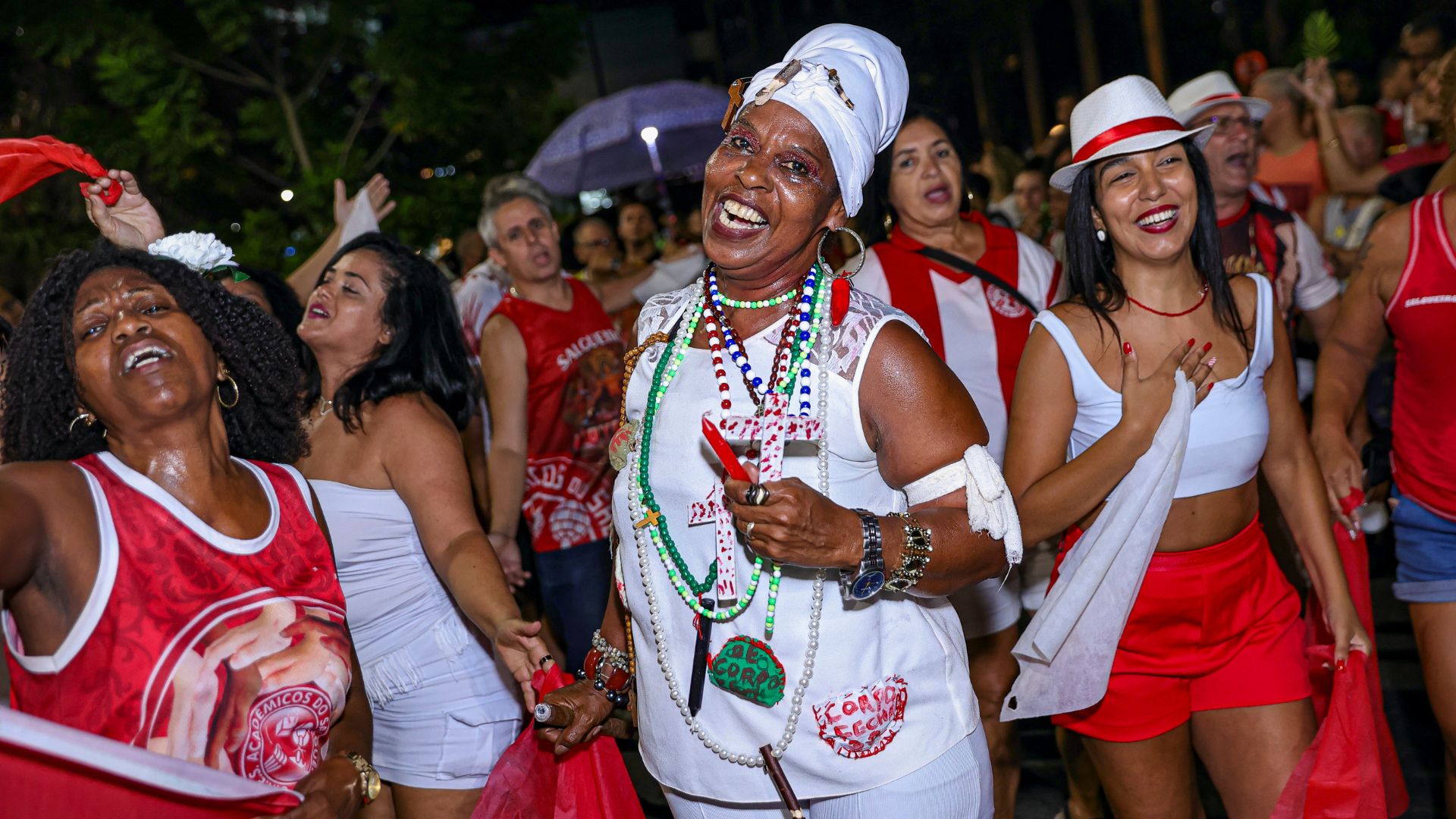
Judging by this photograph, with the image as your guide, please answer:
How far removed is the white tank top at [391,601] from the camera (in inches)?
125

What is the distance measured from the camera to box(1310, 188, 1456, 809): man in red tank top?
3.31m

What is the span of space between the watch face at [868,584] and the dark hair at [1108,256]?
134 centimetres

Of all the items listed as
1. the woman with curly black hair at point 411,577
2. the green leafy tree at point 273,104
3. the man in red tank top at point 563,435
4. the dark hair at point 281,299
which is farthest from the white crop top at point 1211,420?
the green leafy tree at point 273,104

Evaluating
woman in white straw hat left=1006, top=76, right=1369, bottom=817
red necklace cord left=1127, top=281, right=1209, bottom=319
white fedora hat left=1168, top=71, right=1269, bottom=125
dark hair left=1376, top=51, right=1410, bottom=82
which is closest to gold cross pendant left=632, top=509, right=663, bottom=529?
woman in white straw hat left=1006, top=76, right=1369, bottom=817

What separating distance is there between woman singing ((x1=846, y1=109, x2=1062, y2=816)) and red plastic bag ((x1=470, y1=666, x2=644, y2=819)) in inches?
58.6

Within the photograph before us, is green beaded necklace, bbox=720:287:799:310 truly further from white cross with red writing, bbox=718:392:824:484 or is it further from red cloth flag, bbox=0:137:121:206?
red cloth flag, bbox=0:137:121:206

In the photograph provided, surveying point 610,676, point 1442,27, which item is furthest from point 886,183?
point 1442,27

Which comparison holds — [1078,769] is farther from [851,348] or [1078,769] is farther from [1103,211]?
[851,348]

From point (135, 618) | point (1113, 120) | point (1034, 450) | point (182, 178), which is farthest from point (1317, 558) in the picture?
point (182, 178)

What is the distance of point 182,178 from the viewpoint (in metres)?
10.8

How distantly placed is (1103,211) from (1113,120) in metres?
0.24

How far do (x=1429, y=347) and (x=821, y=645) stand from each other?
2134 mm

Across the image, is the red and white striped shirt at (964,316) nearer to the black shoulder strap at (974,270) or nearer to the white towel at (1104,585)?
the black shoulder strap at (974,270)

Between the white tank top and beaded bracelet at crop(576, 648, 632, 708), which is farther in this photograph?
the white tank top
